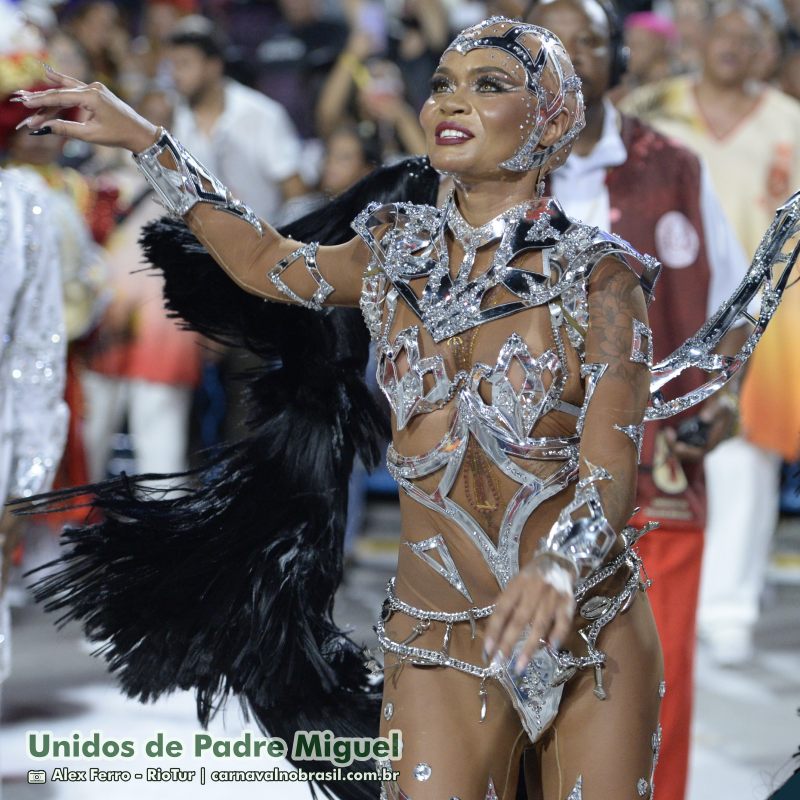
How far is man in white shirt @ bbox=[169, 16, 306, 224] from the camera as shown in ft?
25.6

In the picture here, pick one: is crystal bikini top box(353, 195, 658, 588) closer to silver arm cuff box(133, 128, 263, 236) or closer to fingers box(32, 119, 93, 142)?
silver arm cuff box(133, 128, 263, 236)

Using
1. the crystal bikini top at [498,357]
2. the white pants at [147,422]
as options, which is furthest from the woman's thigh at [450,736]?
the white pants at [147,422]

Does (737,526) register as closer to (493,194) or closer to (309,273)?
(309,273)

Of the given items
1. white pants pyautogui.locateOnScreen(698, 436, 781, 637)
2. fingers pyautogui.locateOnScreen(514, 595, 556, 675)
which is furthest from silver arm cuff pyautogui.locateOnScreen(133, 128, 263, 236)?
white pants pyautogui.locateOnScreen(698, 436, 781, 637)

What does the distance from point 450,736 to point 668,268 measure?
1.87m

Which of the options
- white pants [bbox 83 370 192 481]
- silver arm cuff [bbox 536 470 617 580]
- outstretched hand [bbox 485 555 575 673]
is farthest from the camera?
white pants [bbox 83 370 192 481]

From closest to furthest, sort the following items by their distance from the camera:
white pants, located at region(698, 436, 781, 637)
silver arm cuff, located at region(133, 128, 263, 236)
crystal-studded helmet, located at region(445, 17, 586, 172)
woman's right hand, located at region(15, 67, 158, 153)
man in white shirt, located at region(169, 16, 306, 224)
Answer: crystal-studded helmet, located at region(445, 17, 586, 172), woman's right hand, located at region(15, 67, 158, 153), silver arm cuff, located at region(133, 128, 263, 236), white pants, located at region(698, 436, 781, 637), man in white shirt, located at region(169, 16, 306, 224)

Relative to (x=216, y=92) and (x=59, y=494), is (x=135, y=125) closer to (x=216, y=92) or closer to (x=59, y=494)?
(x=59, y=494)

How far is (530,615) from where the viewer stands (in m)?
2.22

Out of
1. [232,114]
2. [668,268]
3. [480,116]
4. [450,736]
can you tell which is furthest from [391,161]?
[232,114]

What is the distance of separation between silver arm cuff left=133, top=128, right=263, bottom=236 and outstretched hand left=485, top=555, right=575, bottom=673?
3.84 feet

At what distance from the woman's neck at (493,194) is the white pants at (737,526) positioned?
404 centimetres

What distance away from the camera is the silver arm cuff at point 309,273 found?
3.04m

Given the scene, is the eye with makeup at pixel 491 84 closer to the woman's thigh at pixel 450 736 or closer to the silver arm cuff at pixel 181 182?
the silver arm cuff at pixel 181 182
